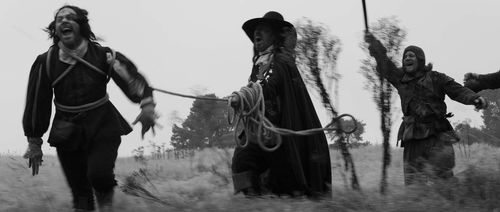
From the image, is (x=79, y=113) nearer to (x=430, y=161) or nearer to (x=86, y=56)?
(x=86, y=56)

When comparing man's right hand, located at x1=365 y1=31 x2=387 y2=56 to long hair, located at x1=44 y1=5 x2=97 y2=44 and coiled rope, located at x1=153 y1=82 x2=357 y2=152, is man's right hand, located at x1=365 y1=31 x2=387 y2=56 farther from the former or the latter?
long hair, located at x1=44 y1=5 x2=97 y2=44

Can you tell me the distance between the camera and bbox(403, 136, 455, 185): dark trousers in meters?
5.88

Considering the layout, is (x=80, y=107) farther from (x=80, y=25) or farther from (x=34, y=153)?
(x=80, y=25)

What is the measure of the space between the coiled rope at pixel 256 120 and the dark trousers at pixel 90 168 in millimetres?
678

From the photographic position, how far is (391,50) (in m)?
6.14

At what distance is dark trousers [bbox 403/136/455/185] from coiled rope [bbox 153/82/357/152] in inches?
28.8

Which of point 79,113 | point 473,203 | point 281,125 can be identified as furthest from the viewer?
point 281,125

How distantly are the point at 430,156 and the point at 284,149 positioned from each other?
1429 mm

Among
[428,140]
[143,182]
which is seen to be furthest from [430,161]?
[143,182]

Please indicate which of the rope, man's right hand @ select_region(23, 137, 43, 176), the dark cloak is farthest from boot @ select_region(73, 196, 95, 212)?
the dark cloak

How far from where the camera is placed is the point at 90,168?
5207mm

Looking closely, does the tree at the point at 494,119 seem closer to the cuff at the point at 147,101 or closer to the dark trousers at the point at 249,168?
the dark trousers at the point at 249,168

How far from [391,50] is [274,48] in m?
1.01

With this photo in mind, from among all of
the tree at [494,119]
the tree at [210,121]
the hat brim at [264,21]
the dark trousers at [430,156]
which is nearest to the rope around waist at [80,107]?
the tree at [210,121]
